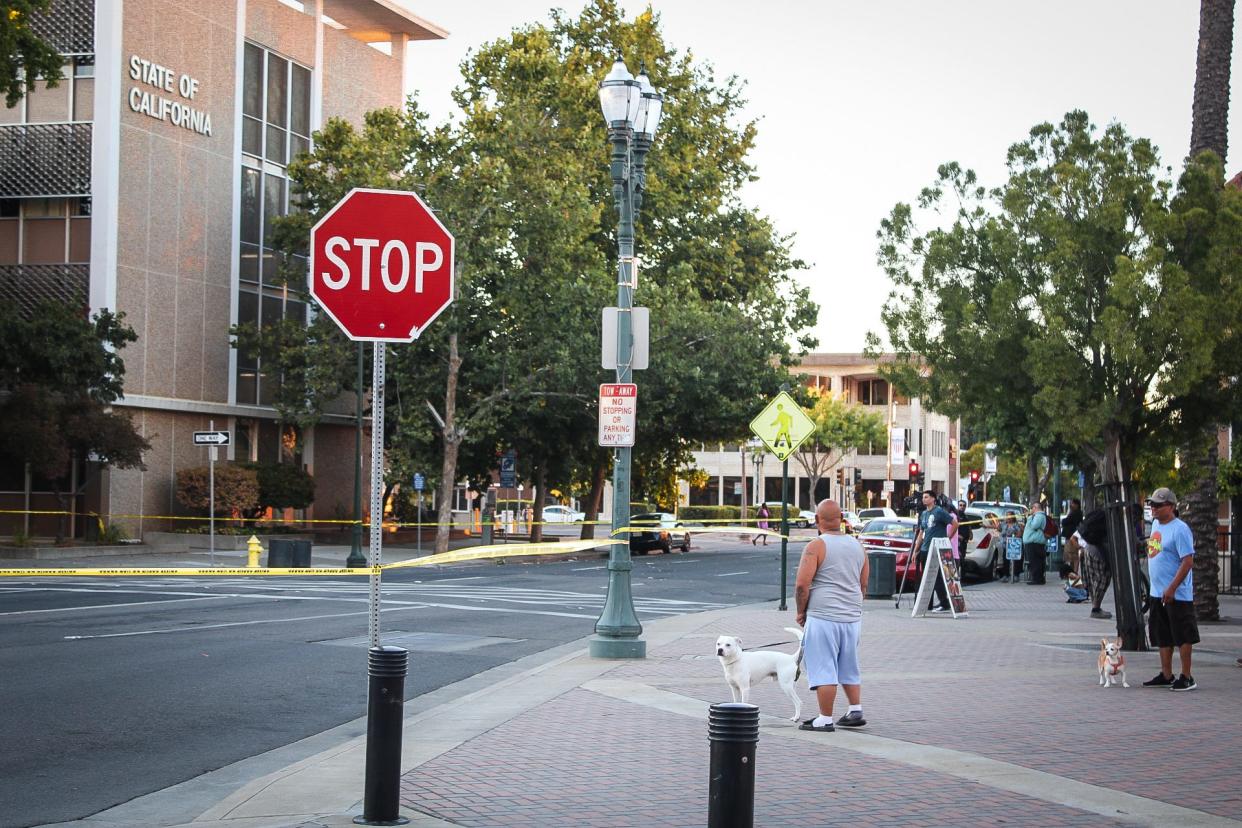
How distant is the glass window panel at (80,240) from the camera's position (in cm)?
4150

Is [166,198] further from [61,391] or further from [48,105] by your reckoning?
[61,391]

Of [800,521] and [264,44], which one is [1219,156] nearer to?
[264,44]

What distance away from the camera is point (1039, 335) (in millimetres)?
18406

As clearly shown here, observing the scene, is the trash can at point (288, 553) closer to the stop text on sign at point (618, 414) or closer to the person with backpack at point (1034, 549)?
the person with backpack at point (1034, 549)

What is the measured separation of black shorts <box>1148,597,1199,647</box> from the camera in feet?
43.8

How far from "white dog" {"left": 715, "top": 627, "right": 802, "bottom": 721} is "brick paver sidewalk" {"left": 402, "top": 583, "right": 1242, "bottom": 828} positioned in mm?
327

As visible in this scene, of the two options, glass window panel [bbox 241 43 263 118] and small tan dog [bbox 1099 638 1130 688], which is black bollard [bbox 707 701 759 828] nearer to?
small tan dog [bbox 1099 638 1130 688]

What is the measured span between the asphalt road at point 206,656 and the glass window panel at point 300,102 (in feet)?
79.1

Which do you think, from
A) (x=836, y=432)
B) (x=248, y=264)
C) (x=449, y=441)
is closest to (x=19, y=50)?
(x=248, y=264)

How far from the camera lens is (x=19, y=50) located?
30.6 metres

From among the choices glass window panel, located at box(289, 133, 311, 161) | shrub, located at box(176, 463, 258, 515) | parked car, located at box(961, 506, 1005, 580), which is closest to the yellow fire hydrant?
shrub, located at box(176, 463, 258, 515)

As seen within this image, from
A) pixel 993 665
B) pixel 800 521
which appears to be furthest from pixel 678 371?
pixel 993 665

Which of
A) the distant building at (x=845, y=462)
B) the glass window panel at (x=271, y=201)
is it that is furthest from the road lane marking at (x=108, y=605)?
the distant building at (x=845, y=462)

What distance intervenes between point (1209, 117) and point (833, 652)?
13098 millimetres
